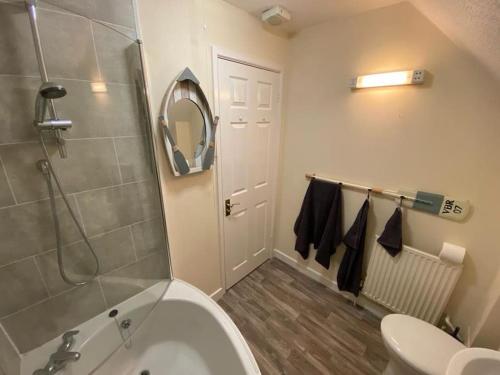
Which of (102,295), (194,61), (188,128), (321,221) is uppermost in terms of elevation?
(194,61)

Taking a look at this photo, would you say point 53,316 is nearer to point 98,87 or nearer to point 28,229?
point 28,229

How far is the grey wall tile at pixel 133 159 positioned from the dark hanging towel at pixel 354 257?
5.37ft

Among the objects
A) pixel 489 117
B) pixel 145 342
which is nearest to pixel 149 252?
pixel 145 342

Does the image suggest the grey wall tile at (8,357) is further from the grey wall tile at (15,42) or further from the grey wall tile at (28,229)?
the grey wall tile at (15,42)

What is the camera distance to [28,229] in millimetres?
889

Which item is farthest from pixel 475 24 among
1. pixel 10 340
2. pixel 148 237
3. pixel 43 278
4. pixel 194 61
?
pixel 10 340

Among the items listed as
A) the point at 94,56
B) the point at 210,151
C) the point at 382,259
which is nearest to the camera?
the point at 94,56

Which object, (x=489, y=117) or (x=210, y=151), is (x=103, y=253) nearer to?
(x=210, y=151)

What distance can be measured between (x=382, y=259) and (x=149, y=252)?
176 centimetres

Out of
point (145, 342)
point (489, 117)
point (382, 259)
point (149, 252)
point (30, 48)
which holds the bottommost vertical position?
point (145, 342)

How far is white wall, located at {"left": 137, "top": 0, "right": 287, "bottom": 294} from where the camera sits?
3.70 ft

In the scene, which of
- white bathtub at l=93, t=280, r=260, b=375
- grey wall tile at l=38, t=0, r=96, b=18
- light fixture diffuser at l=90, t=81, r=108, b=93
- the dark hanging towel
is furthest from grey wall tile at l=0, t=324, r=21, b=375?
the dark hanging towel

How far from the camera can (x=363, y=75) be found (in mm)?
1493

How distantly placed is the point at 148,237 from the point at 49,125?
0.78 meters
